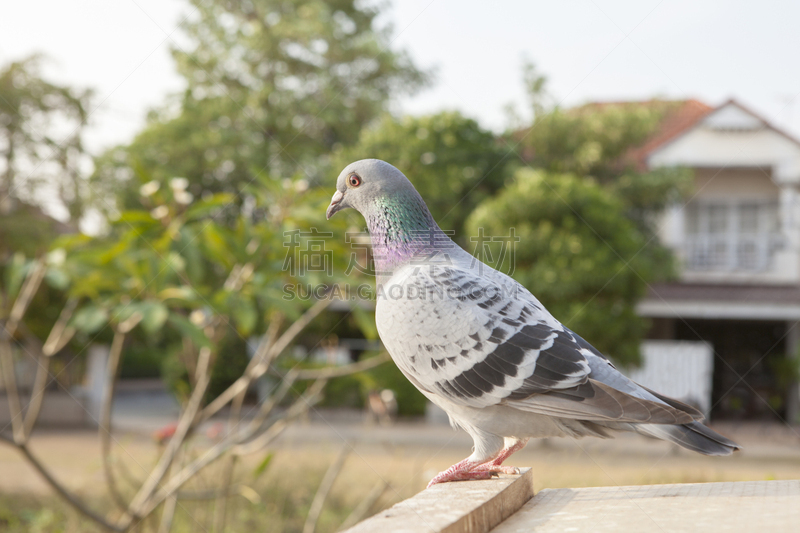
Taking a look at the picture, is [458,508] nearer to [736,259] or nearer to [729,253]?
[729,253]

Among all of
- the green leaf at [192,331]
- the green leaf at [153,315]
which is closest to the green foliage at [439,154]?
the green leaf at [192,331]

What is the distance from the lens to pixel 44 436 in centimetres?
1291

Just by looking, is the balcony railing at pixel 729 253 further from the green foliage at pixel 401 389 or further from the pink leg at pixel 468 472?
the pink leg at pixel 468 472

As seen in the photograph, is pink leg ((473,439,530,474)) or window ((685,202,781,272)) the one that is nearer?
pink leg ((473,439,530,474))

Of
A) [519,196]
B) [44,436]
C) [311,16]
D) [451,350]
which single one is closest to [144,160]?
[311,16]

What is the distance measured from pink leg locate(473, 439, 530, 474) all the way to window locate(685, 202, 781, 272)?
1496cm

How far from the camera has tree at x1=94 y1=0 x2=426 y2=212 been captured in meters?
15.8

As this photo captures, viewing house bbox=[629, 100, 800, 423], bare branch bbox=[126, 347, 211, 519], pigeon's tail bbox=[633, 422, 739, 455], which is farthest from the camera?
house bbox=[629, 100, 800, 423]

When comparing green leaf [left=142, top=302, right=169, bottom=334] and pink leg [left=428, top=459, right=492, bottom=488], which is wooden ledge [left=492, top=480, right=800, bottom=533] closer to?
pink leg [left=428, top=459, right=492, bottom=488]

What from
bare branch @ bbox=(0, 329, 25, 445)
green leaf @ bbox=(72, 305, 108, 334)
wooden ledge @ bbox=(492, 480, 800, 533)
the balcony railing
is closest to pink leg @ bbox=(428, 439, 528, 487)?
wooden ledge @ bbox=(492, 480, 800, 533)

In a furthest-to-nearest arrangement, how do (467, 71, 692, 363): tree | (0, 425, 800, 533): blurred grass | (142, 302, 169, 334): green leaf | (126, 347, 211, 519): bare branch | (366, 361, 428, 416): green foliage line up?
(366, 361, 428, 416): green foliage → (467, 71, 692, 363): tree → (0, 425, 800, 533): blurred grass → (126, 347, 211, 519): bare branch → (142, 302, 169, 334): green leaf

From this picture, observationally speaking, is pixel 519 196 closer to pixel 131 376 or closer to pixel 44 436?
pixel 44 436

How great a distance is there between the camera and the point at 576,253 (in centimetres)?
1035

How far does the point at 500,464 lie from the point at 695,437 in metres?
0.70
